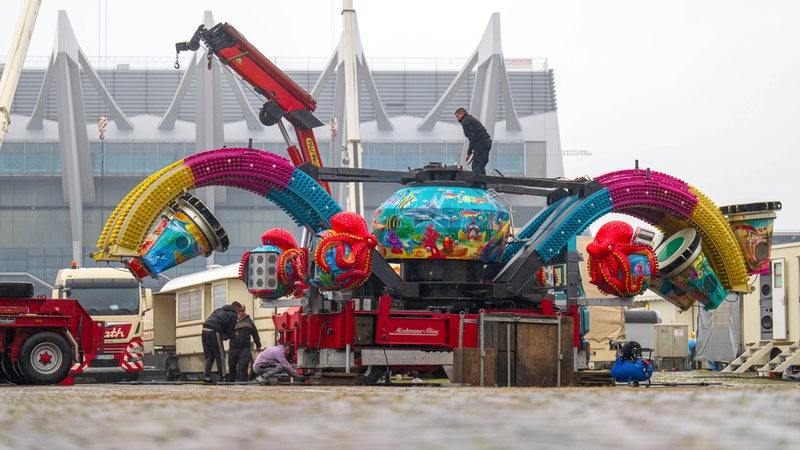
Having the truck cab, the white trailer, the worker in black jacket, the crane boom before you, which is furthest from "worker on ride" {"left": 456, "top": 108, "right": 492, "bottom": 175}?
the crane boom

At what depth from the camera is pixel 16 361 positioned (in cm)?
2294

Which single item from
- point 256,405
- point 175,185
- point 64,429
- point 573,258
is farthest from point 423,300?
point 64,429

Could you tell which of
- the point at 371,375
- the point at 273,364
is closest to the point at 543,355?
the point at 371,375

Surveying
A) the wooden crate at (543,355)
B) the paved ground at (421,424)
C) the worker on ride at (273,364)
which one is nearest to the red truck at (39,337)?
the worker on ride at (273,364)

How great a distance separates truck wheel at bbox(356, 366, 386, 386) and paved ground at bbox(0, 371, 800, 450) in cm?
1204

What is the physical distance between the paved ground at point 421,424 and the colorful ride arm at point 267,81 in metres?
22.3

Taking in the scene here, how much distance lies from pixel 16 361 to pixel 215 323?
4.41 metres

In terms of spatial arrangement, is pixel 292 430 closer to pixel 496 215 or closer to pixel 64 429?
pixel 64 429

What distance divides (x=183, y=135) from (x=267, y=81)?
87867 mm

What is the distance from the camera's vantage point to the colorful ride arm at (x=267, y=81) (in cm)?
2994

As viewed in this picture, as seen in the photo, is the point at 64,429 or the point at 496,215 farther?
the point at 496,215

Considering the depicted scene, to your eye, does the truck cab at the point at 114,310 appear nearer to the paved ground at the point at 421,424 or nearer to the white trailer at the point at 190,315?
the white trailer at the point at 190,315

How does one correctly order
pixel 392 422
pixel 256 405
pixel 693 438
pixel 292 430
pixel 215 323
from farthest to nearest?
pixel 215 323
pixel 256 405
pixel 392 422
pixel 292 430
pixel 693 438

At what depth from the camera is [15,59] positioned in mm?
58188
